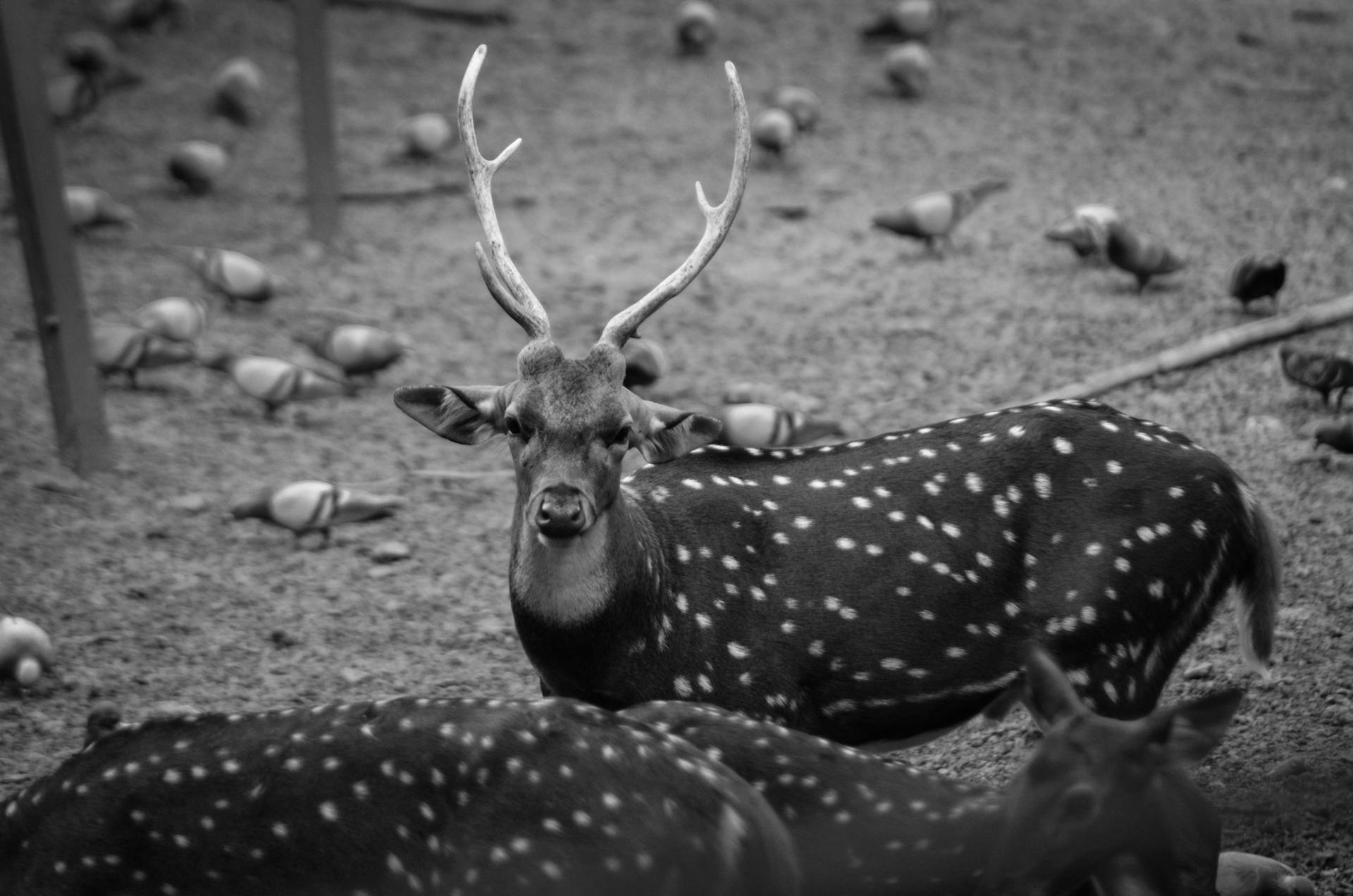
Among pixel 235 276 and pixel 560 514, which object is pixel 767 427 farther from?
pixel 235 276

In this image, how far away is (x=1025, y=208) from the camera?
29.0ft

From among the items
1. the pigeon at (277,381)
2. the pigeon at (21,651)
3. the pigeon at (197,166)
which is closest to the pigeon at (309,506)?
the pigeon at (277,381)

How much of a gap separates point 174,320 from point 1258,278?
4.82m

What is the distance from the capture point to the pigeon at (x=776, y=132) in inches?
368

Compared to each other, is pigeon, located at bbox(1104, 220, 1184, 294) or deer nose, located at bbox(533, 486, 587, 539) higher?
deer nose, located at bbox(533, 486, 587, 539)

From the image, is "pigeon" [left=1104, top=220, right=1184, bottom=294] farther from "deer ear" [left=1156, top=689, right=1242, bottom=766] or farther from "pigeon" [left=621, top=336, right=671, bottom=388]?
"deer ear" [left=1156, top=689, right=1242, bottom=766]

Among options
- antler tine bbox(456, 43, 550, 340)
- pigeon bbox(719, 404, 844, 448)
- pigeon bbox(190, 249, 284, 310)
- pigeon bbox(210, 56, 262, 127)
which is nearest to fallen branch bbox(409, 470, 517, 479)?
pigeon bbox(719, 404, 844, 448)

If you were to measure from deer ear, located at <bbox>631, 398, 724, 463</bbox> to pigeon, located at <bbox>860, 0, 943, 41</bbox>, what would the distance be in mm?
7922

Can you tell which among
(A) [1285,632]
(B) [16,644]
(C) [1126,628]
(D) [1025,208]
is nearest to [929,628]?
(C) [1126,628]

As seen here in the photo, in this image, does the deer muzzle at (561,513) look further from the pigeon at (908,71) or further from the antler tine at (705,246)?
the pigeon at (908,71)

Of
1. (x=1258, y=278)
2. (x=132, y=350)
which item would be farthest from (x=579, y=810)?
(x=1258, y=278)

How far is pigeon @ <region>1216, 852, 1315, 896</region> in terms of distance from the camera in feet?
12.0

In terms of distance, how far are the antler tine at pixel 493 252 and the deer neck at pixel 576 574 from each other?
539 millimetres

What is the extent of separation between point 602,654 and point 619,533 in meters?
0.30
